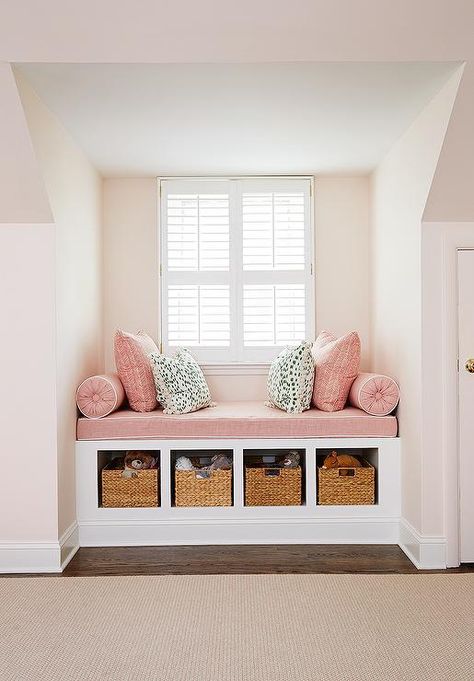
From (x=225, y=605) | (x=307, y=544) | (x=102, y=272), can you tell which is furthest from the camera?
(x=102, y=272)

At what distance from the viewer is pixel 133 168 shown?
4.38 metres

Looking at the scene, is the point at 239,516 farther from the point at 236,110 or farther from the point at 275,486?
the point at 236,110

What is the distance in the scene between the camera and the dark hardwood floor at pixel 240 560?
332 centimetres

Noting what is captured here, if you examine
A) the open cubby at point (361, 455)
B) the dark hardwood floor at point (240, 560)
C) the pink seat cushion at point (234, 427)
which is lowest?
the dark hardwood floor at point (240, 560)

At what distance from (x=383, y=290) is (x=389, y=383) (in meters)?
0.74

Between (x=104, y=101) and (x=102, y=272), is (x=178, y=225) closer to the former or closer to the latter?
(x=102, y=272)

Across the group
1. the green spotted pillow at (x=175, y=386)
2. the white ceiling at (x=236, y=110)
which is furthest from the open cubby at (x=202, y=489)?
the white ceiling at (x=236, y=110)

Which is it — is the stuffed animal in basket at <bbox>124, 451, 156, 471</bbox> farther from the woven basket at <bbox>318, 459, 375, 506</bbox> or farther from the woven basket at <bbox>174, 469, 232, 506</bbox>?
the woven basket at <bbox>318, 459, 375, 506</bbox>

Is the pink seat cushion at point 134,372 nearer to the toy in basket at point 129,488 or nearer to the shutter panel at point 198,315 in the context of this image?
the toy in basket at point 129,488

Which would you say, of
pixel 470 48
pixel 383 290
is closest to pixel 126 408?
pixel 383 290

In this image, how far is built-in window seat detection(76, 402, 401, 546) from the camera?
12.4ft

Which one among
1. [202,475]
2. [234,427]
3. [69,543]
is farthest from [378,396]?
[69,543]

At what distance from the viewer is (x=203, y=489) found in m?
3.82

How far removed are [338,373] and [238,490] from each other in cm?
87
